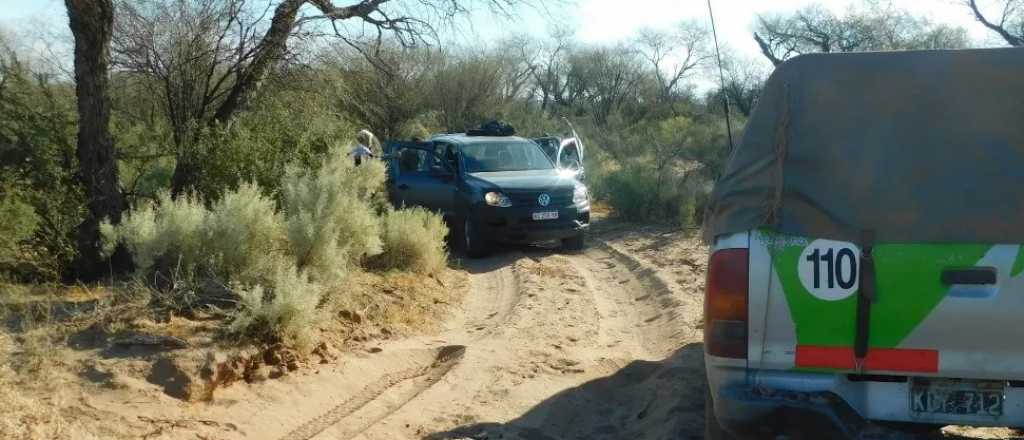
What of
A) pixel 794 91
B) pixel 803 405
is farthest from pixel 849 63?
pixel 803 405

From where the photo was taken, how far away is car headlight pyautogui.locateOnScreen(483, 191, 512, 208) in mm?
12633

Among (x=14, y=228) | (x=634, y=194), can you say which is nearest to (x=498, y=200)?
(x=634, y=194)

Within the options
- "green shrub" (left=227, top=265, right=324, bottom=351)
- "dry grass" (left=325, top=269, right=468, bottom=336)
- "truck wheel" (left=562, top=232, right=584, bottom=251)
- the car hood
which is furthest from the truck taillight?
"truck wheel" (left=562, top=232, right=584, bottom=251)

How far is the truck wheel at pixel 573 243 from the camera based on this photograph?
13328 mm

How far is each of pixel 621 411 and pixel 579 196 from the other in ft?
24.1

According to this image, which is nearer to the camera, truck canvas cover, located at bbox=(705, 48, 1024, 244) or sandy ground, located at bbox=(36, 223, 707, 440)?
truck canvas cover, located at bbox=(705, 48, 1024, 244)

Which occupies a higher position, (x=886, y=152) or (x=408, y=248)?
(x=886, y=152)

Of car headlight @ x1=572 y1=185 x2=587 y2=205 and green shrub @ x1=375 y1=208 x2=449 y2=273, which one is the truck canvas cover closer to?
green shrub @ x1=375 y1=208 x2=449 y2=273

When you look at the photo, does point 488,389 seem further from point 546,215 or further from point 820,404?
point 546,215

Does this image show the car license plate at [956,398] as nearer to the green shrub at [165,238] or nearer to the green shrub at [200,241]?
the green shrub at [200,241]

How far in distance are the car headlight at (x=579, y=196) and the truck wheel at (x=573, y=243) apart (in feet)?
1.65

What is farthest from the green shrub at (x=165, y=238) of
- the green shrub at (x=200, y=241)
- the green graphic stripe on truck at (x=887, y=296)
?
the green graphic stripe on truck at (x=887, y=296)

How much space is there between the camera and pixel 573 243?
13.4 m

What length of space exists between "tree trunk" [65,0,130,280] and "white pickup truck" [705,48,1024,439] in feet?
21.1
